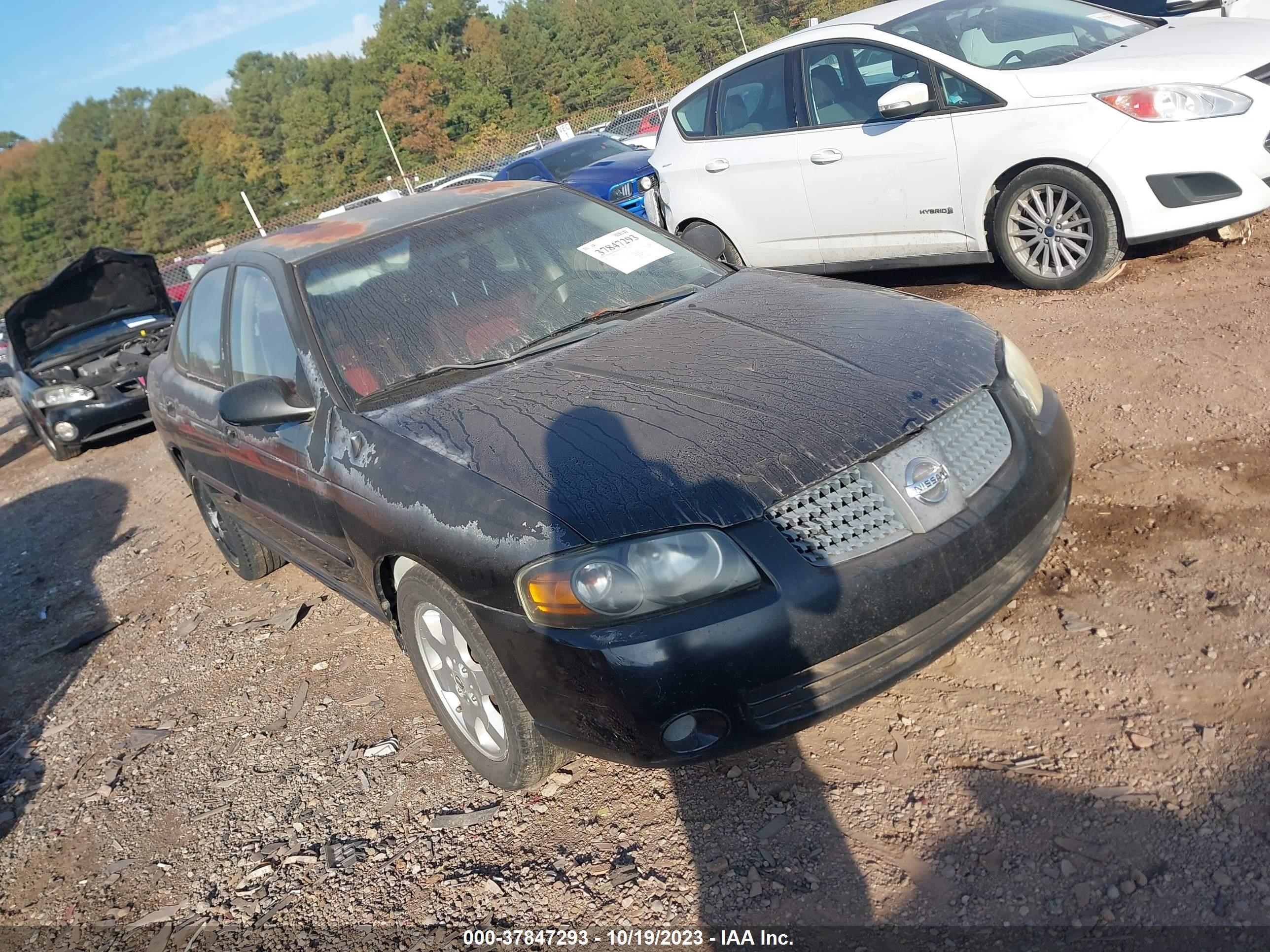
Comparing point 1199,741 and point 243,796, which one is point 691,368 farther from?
point 243,796

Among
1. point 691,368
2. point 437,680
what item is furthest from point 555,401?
point 437,680

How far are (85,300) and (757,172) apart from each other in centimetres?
730

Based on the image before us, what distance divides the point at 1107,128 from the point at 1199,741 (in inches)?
147

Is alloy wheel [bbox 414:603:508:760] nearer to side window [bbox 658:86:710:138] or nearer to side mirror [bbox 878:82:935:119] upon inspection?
side mirror [bbox 878:82:935:119]

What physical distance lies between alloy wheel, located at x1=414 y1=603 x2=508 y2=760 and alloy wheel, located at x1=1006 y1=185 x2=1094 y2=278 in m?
4.25

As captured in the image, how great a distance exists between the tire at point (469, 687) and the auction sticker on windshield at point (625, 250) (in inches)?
60.6

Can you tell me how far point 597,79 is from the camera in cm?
6097

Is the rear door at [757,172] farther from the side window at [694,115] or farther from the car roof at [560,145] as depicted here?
the car roof at [560,145]

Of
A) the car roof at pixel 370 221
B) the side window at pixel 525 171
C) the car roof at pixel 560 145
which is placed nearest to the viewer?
the car roof at pixel 370 221

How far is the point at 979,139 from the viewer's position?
5.35 metres

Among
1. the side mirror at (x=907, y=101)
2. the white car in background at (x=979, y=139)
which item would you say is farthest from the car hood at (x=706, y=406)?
the side mirror at (x=907, y=101)

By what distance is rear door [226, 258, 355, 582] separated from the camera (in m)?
3.16

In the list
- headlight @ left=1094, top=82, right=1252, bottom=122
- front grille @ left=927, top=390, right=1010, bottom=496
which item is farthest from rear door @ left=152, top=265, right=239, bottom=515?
headlight @ left=1094, top=82, right=1252, bottom=122

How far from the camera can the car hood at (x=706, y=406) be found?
2.31 metres
